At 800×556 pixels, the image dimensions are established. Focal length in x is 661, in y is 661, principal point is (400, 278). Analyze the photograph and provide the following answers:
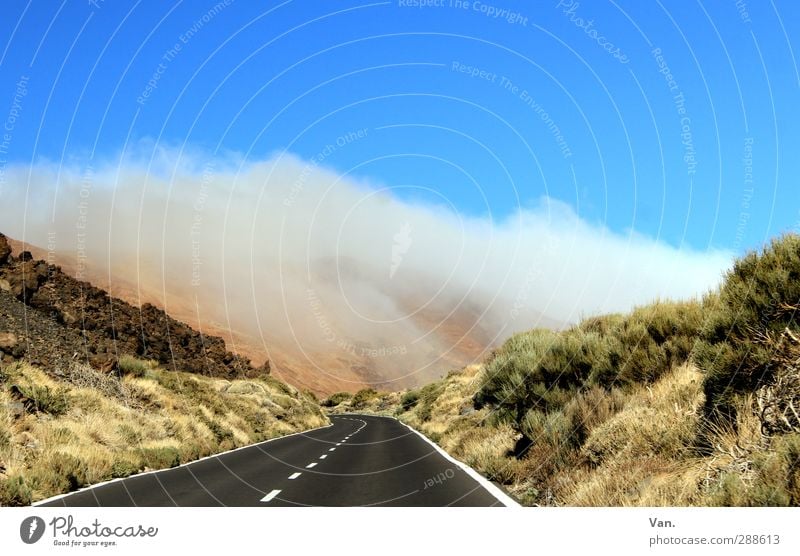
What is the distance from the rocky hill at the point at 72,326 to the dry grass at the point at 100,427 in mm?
2581

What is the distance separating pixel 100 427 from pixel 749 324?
17.0 m

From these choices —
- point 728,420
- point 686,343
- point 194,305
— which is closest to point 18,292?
point 686,343

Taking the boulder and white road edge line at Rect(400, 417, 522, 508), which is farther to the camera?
the boulder

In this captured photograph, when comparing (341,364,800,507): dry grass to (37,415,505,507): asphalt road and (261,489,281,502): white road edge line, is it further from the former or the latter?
(261,489,281,502): white road edge line

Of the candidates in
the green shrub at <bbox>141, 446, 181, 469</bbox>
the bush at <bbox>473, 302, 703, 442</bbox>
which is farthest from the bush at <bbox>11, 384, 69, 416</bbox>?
the bush at <bbox>473, 302, 703, 442</bbox>

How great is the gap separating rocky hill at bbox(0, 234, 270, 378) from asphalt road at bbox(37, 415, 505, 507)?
34.6 feet

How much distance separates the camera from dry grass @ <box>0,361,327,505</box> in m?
12.8

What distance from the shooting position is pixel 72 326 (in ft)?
112

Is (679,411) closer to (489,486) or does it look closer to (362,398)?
(489,486)

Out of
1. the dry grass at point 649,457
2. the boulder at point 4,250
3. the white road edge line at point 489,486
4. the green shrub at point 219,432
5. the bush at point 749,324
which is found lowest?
the green shrub at point 219,432

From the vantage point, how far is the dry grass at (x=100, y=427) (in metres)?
12.8

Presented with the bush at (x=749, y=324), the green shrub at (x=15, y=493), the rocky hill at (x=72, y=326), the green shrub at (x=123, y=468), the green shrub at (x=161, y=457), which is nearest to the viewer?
the bush at (x=749, y=324)

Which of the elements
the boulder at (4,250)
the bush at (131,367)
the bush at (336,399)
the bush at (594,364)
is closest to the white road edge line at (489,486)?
the bush at (594,364)

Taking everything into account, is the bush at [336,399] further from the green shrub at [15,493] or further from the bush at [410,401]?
the green shrub at [15,493]
